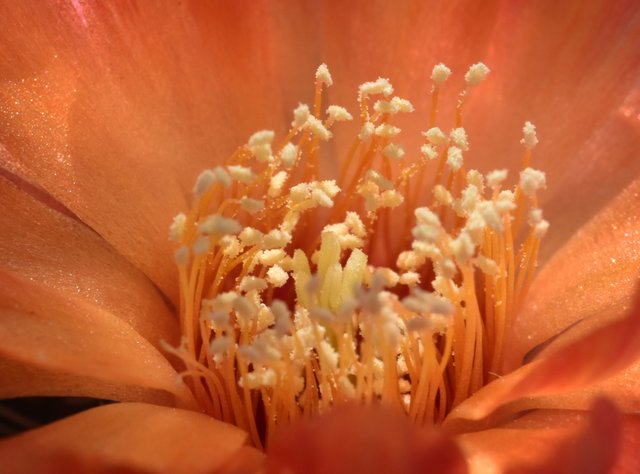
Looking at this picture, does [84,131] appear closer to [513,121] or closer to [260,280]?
[260,280]

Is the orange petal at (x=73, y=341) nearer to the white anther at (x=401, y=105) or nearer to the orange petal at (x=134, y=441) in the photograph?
the orange petal at (x=134, y=441)

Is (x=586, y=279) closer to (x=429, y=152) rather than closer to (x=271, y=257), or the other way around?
(x=429, y=152)

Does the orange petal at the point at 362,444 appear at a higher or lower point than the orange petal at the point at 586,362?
lower

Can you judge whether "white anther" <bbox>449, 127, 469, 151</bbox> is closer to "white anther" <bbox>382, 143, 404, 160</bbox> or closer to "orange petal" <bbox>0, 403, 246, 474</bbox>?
"white anther" <bbox>382, 143, 404, 160</bbox>

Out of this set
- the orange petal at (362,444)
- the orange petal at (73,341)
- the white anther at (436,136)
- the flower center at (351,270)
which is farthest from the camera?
the white anther at (436,136)

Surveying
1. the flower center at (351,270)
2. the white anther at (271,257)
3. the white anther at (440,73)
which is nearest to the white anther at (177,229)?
the flower center at (351,270)

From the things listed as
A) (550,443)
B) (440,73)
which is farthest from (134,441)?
(440,73)

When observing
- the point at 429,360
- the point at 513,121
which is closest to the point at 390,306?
the point at 429,360
